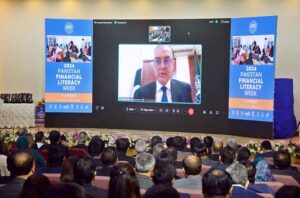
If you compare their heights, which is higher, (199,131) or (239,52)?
(239,52)

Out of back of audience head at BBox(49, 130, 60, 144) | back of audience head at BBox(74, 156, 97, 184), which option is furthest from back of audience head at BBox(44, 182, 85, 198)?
back of audience head at BBox(49, 130, 60, 144)

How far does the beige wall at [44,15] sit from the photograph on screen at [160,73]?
5.59 feet

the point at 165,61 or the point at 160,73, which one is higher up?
the point at 165,61

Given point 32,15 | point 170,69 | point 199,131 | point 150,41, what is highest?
point 32,15

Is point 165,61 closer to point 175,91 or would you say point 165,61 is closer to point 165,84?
point 165,84


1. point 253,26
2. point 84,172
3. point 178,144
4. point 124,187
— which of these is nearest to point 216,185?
point 124,187

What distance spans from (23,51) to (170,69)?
443cm

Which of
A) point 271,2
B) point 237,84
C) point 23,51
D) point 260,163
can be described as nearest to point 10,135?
point 260,163

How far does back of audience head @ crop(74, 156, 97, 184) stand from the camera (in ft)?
9.66

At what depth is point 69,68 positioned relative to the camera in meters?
10.0

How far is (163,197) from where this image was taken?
79.5 inches

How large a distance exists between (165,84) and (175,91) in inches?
10.8

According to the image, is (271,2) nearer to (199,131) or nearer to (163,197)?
(199,131)

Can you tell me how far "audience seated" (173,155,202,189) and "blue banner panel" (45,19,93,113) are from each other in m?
6.67
